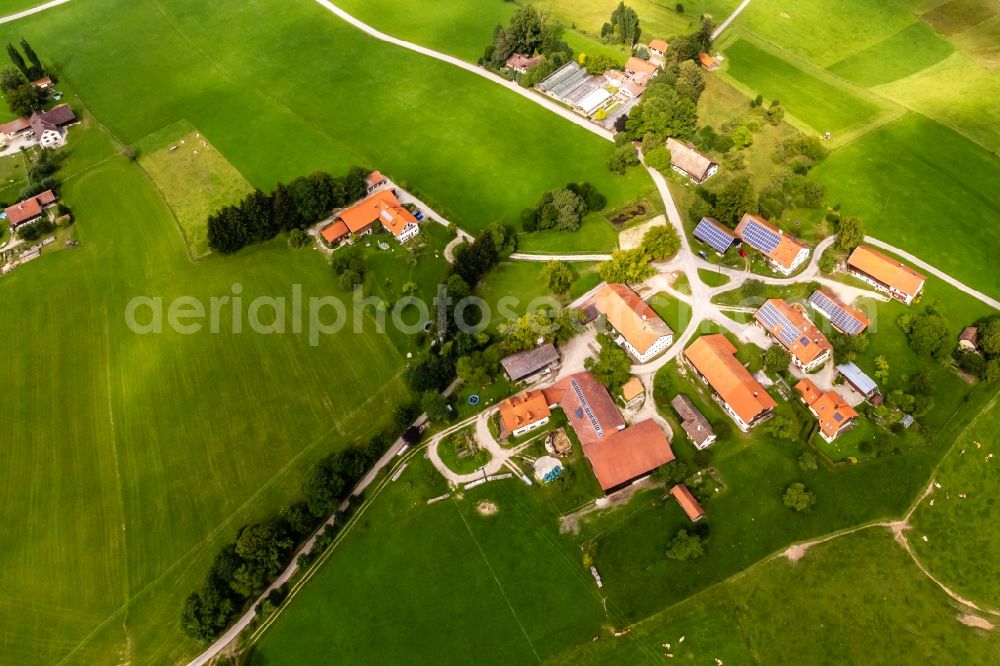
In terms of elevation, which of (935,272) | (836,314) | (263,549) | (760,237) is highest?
(760,237)

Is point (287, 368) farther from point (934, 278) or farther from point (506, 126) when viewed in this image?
point (934, 278)

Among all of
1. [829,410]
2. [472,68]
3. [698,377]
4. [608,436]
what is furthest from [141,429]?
[472,68]

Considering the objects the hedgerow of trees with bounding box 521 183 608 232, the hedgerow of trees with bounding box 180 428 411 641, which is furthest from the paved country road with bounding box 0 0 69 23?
the hedgerow of trees with bounding box 180 428 411 641

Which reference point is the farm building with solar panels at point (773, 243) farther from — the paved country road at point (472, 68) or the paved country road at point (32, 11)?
the paved country road at point (32, 11)

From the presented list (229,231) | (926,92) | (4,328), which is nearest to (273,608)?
(229,231)

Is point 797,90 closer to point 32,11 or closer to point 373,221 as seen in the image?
point 373,221

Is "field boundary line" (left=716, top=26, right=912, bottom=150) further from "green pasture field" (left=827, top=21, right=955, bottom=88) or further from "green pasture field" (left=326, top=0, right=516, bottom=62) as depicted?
"green pasture field" (left=326, top=0, right=516, bottom=62)
